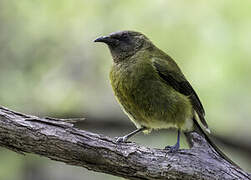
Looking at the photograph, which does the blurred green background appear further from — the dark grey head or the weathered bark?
the weathered bark

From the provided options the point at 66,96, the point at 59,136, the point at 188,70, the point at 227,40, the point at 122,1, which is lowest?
the point at 59,136

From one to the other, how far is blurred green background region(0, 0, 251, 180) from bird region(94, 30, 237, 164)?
2.43 meters

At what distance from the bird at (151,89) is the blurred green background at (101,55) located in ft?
7.98

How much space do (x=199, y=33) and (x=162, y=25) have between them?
78 cm

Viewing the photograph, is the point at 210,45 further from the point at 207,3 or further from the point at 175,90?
the point at 175,90

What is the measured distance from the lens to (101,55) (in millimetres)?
9750

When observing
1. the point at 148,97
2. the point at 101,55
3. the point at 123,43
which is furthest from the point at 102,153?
the point at 101,55

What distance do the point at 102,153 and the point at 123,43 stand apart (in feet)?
5.82

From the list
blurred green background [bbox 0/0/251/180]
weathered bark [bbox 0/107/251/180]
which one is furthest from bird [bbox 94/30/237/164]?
blurred green background [bbox 0/0/251/180]

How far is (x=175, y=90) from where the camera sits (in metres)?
5.85

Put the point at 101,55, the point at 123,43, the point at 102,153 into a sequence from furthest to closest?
the point at 101,55 → the point at 123,43 → the point at 102,153

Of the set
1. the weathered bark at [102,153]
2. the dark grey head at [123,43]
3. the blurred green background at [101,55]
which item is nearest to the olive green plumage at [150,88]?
the dark grey head at [123,43]

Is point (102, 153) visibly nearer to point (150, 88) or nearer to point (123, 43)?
point (150, 88)

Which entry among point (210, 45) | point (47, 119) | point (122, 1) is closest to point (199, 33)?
point (210, 45)
